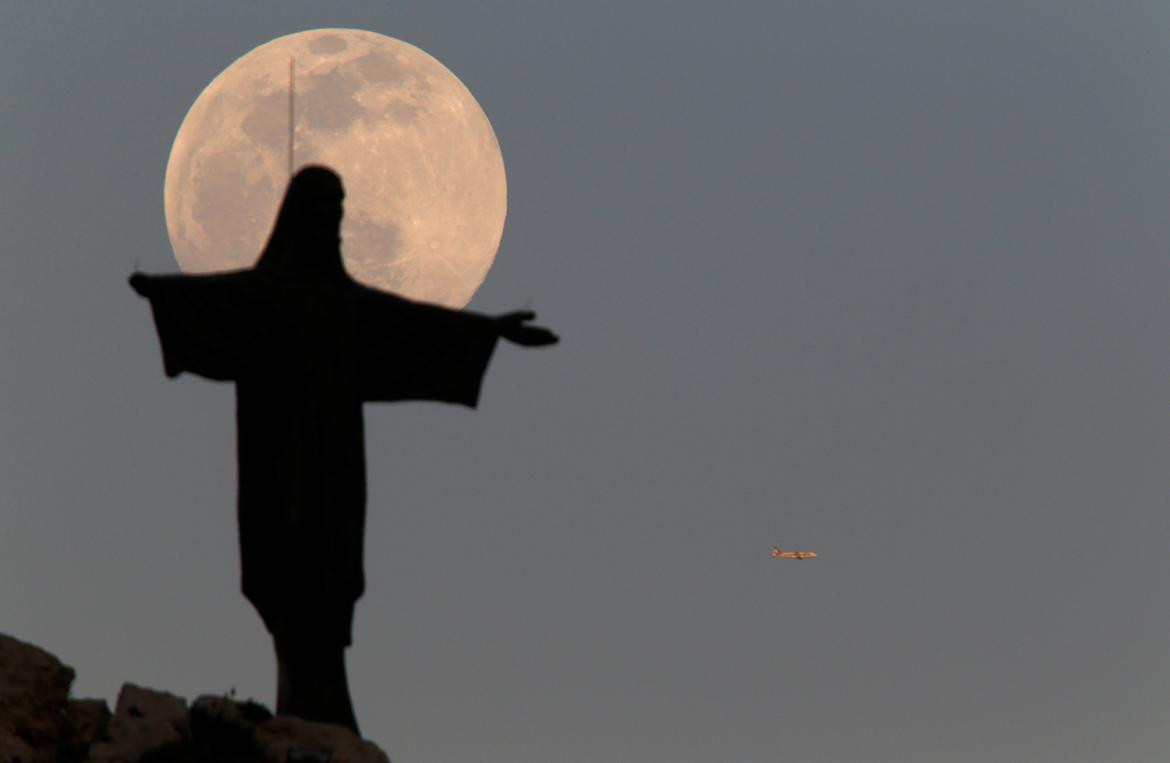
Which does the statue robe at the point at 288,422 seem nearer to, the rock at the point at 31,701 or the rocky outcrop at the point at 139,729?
the rocky outcrop at the point at 139,729

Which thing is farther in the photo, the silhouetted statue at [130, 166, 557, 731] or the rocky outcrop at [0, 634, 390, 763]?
the silhouetted statue at [130, 166, 557, 731]

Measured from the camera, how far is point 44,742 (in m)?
16.6

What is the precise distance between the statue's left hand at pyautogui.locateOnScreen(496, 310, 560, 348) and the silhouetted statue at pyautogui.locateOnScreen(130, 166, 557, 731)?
116 centimetres

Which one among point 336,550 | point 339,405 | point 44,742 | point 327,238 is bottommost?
point 44,742

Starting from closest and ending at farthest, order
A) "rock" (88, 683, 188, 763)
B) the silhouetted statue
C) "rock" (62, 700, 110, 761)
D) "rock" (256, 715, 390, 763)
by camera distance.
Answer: "rock" (88, 683, 188, 763) < "rock" (256, 715, 390, 763) < "rock" (62, 700, 110, 761) < the silhouetted statue

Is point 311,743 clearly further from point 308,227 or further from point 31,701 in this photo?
point 308,227

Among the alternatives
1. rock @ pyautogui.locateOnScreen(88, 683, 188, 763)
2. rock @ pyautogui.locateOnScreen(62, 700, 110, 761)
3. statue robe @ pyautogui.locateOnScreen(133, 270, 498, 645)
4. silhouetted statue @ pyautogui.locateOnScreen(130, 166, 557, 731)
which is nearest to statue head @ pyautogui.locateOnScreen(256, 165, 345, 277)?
silhouetted statue @ pyautogui.locateOnScreen(130, 166, 557, 731)

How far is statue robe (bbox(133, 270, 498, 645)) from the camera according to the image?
17.6 m

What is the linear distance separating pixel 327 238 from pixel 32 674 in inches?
165

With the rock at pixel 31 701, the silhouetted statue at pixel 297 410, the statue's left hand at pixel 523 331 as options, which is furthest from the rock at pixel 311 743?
the statue's left hand at pixel 523 331

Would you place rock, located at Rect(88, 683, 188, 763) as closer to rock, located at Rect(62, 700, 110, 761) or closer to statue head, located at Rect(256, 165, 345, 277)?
rock, located at Rect(62, 700, 110, 761)

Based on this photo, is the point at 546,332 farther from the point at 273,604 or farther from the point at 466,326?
the point at 273,604

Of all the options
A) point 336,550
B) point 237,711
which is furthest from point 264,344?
point 237,711

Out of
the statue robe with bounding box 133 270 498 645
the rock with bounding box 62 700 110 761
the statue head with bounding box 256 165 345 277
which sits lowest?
the rock with bounding box 62 700 110 761
